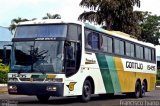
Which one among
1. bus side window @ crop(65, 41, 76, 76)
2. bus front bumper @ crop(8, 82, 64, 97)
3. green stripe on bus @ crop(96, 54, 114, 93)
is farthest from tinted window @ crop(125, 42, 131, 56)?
bus front bumper @ crop(8, 82, 64, 97)

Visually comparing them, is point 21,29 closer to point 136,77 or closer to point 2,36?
point 136,77

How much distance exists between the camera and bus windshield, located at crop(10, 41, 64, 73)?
16.7m

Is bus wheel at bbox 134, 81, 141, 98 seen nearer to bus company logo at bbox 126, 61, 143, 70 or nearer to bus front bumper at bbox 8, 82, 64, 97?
bus company logo at bbox 126, 61, 143, 70

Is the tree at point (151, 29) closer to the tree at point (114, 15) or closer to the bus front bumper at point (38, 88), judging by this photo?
the tree at point (114, 15)

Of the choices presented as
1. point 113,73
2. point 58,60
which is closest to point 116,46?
point 113,73

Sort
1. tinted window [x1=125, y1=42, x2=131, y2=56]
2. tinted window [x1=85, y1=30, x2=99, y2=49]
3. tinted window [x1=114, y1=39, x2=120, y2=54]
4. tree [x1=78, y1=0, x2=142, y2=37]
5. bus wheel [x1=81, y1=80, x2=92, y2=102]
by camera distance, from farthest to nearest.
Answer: tree [x1=78, y1=0, x2=142, y2=37] < tinted window [x1=125, y1=42, x2=131, y2=56] < tinted window [x1=114, y1=39, x2=120, y2=54] < tinted window [x1=85, y1=30, x2=99, y2=49] < bus wheel [x1=81, y1=80, x2=92, y2=102]

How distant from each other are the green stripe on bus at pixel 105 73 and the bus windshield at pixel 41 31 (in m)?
2.70

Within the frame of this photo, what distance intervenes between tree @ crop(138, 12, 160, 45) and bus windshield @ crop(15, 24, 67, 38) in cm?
4494

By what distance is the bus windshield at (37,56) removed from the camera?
16.7 m

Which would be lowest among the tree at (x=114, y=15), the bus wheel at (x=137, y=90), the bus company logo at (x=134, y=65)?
the bus wheel at (x=137, y=90)

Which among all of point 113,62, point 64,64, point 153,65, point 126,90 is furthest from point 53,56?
point 153,65

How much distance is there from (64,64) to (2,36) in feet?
102

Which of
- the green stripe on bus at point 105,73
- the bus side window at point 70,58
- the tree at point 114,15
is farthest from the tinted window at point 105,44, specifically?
the tree at point 114,15

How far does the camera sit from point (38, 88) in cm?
1681
